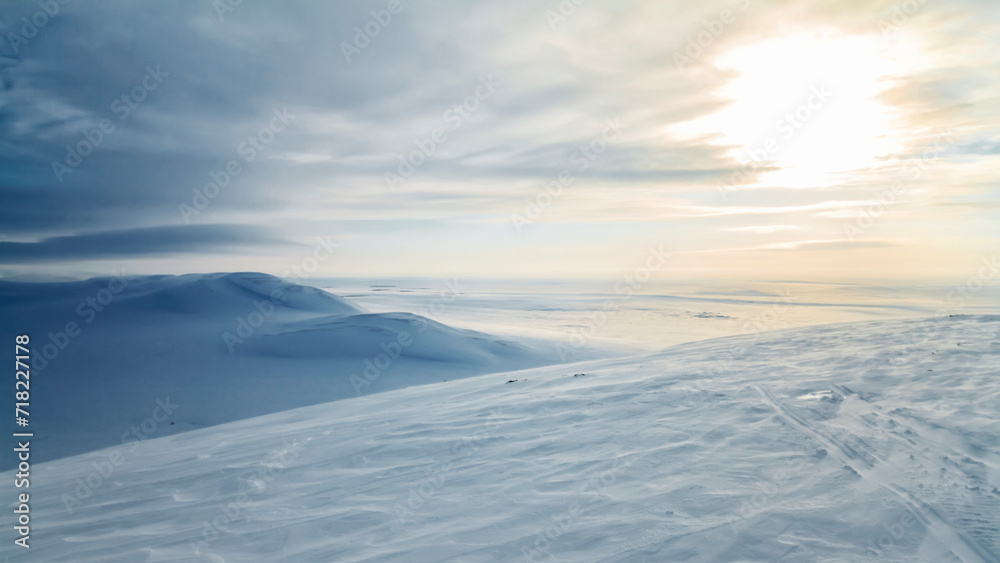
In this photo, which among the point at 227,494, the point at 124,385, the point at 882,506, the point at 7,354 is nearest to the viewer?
the point at 882,506

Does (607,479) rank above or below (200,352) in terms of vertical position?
below

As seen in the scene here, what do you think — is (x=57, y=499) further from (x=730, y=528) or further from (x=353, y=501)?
(x=730, y=528)

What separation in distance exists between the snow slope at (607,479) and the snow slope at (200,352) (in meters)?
5.92

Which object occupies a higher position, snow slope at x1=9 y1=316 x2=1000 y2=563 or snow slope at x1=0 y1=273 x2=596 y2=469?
snow slope at x1=0 y1=273 x2=596 y2=469

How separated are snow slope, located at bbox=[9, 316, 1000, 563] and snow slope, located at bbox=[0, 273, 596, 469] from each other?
592 centimetres

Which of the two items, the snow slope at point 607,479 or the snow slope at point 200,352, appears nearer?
the snow slope at point 607,479

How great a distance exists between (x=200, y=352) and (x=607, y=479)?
1791 cm

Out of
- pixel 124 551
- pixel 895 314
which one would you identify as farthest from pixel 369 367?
pixel 895 314

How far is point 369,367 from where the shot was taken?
17172mm

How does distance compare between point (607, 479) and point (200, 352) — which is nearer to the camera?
point (607, 479)

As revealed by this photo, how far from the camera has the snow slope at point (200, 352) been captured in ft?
41.5

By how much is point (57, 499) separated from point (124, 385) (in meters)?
11.2

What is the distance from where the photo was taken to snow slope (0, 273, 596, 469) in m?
12.7

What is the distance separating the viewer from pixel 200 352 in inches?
676
